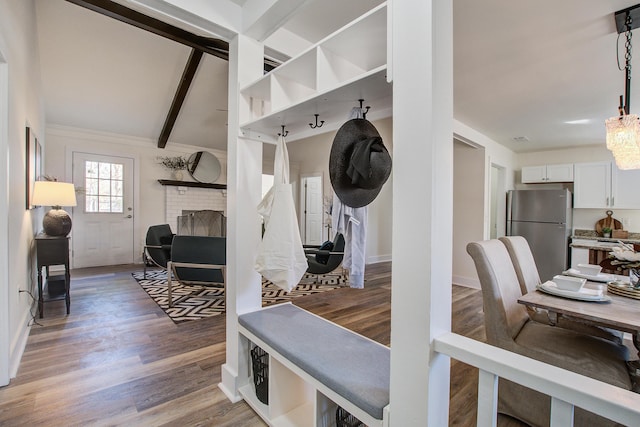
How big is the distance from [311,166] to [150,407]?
572 cm

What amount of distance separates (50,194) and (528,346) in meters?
4.10

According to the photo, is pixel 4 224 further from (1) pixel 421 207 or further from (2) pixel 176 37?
→ (2) pixel 176 37

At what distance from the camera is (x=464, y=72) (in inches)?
101

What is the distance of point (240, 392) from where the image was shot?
1732mm

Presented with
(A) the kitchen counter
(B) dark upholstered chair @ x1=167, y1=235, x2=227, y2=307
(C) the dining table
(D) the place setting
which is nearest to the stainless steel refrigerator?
(A) the kitchen counter

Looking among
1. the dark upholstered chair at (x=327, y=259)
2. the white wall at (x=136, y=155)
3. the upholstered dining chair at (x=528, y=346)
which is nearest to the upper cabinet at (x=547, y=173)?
the dark upholstered chair at (x=327, y=259)

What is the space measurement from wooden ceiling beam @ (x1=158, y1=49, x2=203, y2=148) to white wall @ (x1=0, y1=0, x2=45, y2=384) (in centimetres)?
159

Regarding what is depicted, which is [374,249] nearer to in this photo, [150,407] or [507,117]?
[507,117]

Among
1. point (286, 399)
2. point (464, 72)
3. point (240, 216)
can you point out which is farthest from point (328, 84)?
point (464, 72)

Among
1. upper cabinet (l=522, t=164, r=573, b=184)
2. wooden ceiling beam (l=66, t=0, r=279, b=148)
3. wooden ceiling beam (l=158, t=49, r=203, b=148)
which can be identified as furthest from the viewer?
upper cabinet (l=522, t=164, r=573, b=184)

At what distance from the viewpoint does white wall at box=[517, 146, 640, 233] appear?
4.38m

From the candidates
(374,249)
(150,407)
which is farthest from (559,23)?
(374,249)

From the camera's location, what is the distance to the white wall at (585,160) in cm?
438

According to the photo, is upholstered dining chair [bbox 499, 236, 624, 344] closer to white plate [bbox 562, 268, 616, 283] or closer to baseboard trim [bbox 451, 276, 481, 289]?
white plate [bbox 562, 268, 616, 283]
